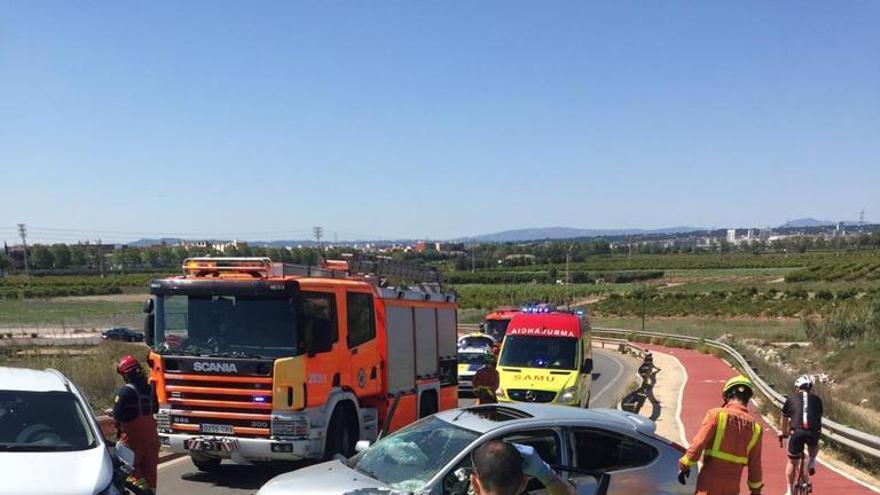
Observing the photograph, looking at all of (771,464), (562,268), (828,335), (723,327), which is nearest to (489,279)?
(562,268)

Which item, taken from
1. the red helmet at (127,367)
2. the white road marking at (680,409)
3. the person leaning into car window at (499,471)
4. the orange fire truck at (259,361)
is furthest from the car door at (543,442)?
the red helmet at (127,367)

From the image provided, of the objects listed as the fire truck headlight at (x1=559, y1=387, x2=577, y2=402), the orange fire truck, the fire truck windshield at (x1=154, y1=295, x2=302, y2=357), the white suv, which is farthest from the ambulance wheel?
the fire truck headlight at (x1=559, y1=387, x2=577, y2=402)

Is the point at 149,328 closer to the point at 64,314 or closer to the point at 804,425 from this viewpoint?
the point at 804,425

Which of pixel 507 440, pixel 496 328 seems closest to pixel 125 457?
pixel 507 440

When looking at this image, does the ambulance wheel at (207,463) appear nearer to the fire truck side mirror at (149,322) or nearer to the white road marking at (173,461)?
the white road marking at (173,461)

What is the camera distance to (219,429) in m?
10.3

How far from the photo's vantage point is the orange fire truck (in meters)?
10.2

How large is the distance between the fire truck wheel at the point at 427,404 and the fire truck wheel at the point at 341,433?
2640mm

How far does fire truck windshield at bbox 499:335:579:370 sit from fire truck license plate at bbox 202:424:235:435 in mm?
8714

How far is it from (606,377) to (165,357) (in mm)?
22452

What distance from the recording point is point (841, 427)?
13492mm

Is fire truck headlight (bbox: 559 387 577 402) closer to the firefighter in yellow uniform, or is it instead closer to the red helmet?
the firefighter in yellow uniform

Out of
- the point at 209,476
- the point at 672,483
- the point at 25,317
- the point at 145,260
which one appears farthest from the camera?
the point at 145,260

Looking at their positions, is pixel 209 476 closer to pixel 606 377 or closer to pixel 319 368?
pixel 319 368
